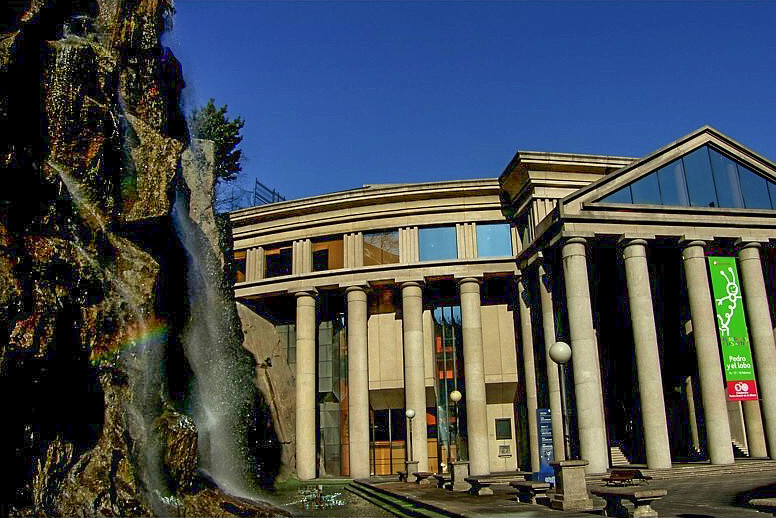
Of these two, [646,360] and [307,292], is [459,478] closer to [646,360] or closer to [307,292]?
[646,360]

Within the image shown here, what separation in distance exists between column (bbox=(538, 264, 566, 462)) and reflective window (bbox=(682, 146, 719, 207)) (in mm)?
7954

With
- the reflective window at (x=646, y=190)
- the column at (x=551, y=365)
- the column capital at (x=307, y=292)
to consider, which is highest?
the reflective window at (x=646, y=190)

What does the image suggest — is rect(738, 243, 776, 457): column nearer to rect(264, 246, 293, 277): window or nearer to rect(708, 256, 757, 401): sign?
rect(708, 256, 757, 401): sign

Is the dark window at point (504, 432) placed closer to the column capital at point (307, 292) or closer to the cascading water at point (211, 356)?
the column capital at point (307, 292)

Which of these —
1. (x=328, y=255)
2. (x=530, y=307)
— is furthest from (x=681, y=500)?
(x=328, y=255)

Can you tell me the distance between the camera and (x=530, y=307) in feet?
123

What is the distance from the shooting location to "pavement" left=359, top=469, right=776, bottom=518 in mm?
15328

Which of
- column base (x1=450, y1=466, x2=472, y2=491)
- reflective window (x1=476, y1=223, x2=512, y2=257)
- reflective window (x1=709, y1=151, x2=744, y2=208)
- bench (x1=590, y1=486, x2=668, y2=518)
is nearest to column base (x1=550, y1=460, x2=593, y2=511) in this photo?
bench (x1=590, y1=486, x2=668, y2=518)

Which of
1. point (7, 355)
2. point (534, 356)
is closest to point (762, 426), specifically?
point (534, 356)

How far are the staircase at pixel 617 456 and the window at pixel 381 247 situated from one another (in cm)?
1624

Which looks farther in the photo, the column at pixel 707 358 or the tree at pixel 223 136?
the tree at pixel 223 136

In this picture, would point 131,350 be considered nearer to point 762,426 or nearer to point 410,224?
point 410,224

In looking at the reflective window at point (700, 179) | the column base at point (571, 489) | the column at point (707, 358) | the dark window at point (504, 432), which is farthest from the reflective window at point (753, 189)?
the column base at point (571, 489)

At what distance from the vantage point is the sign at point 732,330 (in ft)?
98.5
